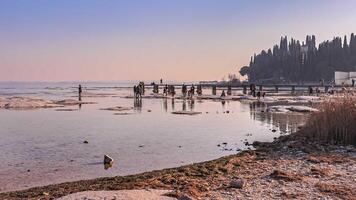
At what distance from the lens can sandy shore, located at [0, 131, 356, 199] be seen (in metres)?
10.3

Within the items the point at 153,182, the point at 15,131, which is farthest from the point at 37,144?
the point at 153,182

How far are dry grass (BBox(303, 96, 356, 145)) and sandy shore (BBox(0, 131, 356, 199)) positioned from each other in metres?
1.98

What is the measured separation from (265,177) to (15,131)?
18.2m

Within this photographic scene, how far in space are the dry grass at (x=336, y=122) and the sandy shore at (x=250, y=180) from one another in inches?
77.9

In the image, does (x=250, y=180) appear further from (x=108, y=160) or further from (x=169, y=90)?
(x=169, y=90)

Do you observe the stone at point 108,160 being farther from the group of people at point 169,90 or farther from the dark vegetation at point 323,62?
the dark vegetation at point 323,62

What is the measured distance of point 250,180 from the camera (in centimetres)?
1169

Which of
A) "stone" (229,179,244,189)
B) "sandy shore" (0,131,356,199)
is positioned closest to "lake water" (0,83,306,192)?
"sandy shore" (0,131,356,199)

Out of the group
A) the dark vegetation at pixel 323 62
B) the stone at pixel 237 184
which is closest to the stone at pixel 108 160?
the stone at pixel 237 184

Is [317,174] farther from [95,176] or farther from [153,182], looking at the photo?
[95,176]

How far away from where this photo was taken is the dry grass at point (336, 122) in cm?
1766

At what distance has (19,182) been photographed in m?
13.3

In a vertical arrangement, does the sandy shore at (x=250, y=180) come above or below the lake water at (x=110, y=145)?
above

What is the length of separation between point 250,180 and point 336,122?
7794mm
